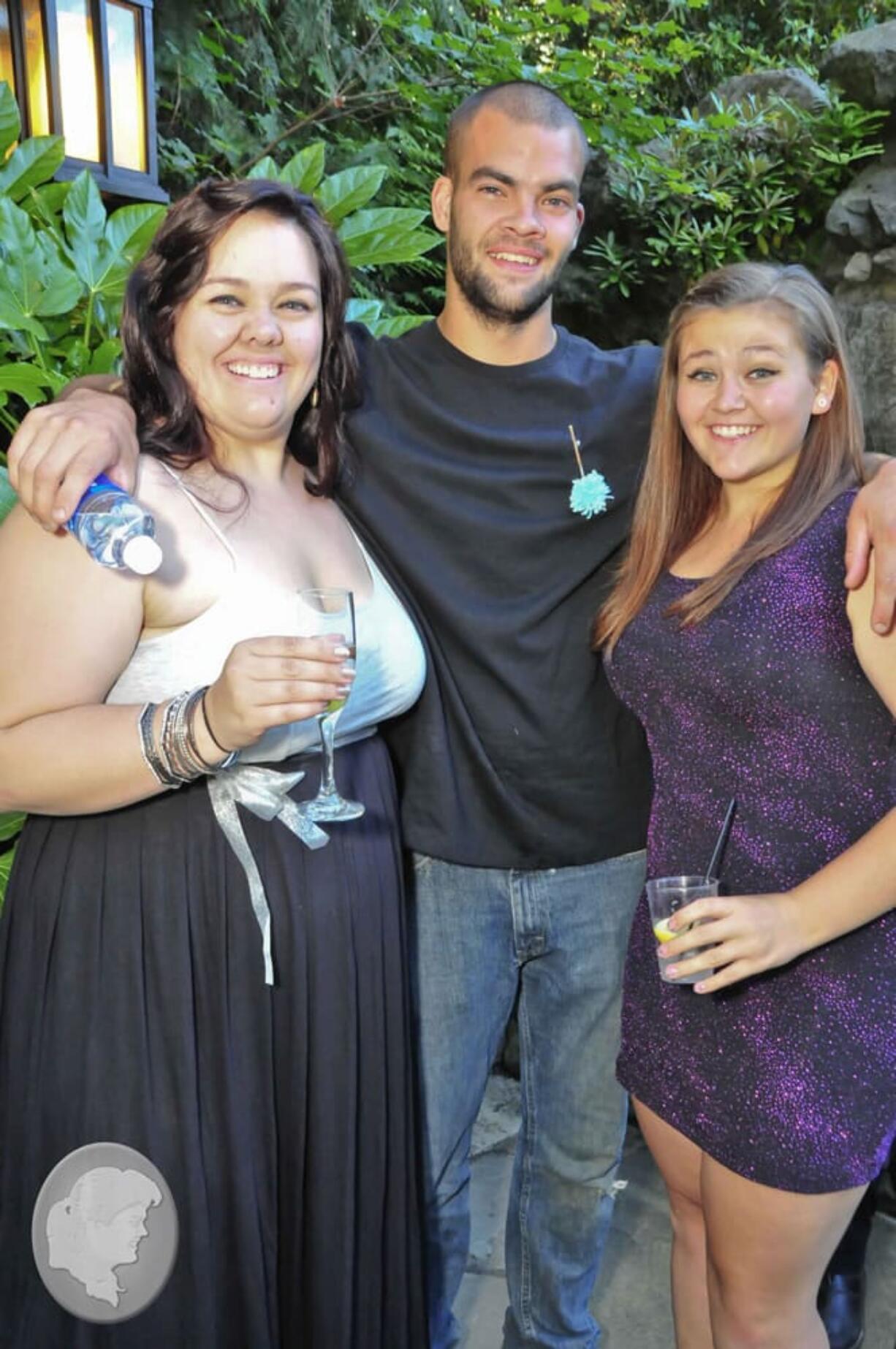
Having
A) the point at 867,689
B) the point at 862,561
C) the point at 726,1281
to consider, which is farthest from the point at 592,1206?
the point at 862,561

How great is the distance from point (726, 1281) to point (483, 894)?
662 millimetres

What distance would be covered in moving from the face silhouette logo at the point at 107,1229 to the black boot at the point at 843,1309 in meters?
1.57

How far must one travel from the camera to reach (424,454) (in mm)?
1997

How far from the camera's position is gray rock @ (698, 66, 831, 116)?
443cm

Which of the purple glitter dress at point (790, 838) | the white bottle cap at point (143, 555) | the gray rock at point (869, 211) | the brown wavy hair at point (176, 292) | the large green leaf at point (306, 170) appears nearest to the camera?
the white bottle cap at point (143, 555)

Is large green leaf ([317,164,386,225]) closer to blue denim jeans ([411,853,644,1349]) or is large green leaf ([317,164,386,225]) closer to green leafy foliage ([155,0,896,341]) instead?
blue denim jeans ([411,853,644,1349])

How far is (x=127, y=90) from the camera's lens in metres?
2.72

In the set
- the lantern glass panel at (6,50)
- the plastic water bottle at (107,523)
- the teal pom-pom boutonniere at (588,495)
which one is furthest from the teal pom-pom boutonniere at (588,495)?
the lantern glass panel at (6,50)

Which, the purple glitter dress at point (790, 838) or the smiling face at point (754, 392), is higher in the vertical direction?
the smiling face at point (754, 392)

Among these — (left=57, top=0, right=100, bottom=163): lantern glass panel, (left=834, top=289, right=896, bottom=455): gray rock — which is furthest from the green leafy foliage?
(left=57, top=0, right=100, bottom=163): lantern glass panel

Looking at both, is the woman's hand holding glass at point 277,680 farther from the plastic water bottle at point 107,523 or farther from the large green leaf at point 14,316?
the large green leaf at point 14,316

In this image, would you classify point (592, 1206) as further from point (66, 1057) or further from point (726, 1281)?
point (66, 1057)

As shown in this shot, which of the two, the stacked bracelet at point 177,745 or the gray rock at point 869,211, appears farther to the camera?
the gray rock at point 869,211

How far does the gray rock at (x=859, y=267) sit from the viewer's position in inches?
157
